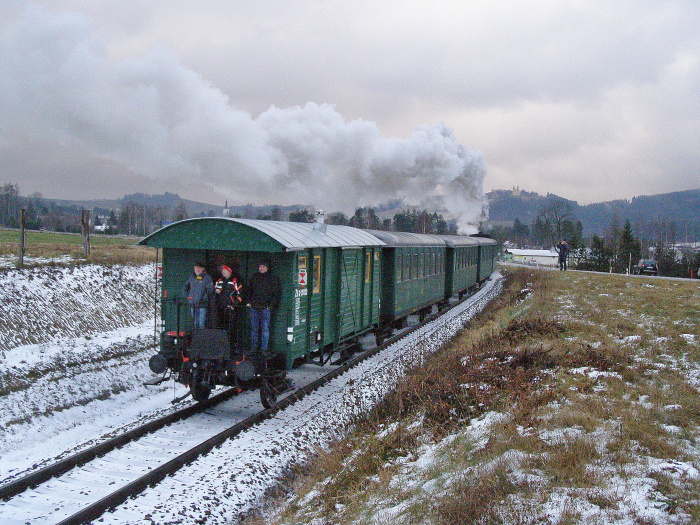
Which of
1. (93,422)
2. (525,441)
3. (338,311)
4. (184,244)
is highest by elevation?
(184,244)

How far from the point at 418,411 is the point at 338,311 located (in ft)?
12.7

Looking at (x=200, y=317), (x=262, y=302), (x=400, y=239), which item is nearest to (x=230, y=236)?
(x=262, y=302)

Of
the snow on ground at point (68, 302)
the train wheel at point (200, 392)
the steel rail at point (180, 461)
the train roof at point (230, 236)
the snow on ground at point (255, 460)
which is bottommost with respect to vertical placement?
the snow on ground at point (255, 460)

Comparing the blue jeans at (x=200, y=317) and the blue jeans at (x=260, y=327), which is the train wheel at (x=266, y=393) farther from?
the blue jeans at (x=200, y=317)

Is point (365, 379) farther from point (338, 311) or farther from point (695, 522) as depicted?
point (695, 522)

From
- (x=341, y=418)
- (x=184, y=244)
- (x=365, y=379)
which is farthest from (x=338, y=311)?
(x=184, y=244)

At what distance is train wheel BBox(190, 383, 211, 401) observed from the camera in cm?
976

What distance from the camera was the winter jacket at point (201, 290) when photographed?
941 cm

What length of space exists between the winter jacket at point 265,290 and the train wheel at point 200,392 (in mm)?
1869

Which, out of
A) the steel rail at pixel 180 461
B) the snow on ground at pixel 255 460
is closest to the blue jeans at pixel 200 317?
the steel rail at pixel 180 461

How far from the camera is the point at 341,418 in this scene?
9.39 m

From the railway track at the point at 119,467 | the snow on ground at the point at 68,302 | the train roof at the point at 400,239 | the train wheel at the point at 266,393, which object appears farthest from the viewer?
the train roof at the point at 400,239

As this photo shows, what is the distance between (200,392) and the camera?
9875 millimetres

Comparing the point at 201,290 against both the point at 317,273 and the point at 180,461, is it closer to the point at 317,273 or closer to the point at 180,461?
the point at 317,273
